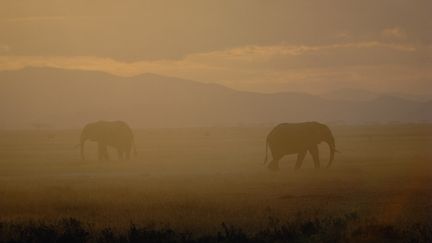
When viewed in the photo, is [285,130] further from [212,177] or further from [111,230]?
[111,230]

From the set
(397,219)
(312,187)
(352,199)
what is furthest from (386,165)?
(397,219)

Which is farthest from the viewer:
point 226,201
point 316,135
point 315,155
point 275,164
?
point 316,135

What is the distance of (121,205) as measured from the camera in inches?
970

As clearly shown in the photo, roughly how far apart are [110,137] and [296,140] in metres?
18.7

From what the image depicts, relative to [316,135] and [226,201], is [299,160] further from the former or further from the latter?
[226,201]

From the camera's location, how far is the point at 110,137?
5747 cm

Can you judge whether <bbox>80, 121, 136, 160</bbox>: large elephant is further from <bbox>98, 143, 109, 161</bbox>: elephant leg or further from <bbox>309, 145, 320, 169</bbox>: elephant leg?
<bbox>309, 145, 320, 169</bbox>: elephant leg

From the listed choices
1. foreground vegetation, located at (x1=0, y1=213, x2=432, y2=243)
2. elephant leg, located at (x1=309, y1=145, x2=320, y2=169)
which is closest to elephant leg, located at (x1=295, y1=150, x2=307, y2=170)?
elephant leg, located at (x1=309, y1=145, x2=320, y2=169)

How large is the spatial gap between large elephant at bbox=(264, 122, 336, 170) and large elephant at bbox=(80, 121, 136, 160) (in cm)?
1579

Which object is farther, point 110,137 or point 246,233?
point 110,137

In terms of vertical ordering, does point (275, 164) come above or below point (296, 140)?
below

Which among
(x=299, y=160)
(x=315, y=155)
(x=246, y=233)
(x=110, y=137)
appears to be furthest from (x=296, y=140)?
(x=246, y=233)

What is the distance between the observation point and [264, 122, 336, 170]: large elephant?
43094 mm

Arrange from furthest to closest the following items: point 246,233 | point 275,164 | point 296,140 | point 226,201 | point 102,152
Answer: point 102,152 < point 296,140 < point 275,164 < point 226,201 < point 246,233
